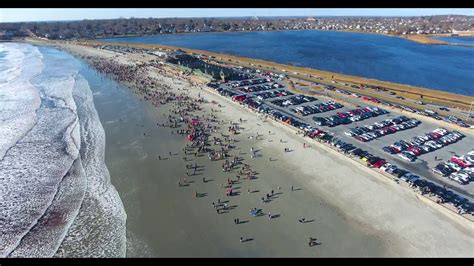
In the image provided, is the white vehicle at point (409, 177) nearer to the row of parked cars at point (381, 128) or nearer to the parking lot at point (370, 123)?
the parking lot at point (370, 123)

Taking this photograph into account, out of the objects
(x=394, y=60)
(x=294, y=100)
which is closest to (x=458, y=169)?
(x=294, y=100)

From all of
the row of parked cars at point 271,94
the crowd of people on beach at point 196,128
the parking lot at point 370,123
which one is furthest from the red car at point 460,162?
the row of parked cars at point 271,94

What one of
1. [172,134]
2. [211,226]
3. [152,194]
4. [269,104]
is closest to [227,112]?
[269,104]

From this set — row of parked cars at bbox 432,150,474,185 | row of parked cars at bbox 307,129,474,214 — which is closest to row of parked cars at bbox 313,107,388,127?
row of parked cars at bbox 307,129,474,214

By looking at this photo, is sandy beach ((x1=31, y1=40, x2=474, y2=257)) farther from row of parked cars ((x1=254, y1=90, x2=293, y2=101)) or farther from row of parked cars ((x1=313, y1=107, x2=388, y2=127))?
row of parked cars ((x1=254, y1=90, x2=293, y2=101))

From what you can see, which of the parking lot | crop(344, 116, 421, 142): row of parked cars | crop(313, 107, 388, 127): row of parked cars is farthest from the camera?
crop(313, 107, 388, 127): row of parked cars

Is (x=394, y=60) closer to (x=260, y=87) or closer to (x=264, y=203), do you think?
(x=260, y=87)
